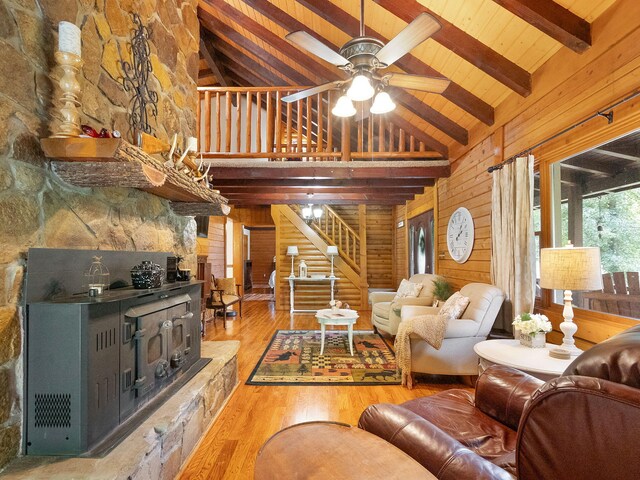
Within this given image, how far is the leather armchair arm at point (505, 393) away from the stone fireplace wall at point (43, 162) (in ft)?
6.93

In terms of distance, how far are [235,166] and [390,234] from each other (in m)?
5.69

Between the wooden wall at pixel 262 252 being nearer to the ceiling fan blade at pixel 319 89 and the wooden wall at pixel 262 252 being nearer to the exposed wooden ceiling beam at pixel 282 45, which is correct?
the exposed wooden ceiling beam at pixel 282 45

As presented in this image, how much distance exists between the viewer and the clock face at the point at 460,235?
4305mm

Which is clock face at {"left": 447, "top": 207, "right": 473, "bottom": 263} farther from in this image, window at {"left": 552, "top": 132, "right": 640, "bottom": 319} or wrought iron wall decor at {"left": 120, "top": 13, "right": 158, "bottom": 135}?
wrought iron wall decor at {"left": 120, "top": 13, "right": 158, "bottom": 135}

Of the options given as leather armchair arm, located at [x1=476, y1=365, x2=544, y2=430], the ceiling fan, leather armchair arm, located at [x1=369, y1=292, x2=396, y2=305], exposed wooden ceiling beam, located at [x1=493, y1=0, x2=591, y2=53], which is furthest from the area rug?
exposed wooden ceiling beam, located at [x1=493, y1=0, x2=591, y2=53]

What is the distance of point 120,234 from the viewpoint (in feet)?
6.92

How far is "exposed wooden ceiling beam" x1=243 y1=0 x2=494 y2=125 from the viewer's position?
11.2 ft

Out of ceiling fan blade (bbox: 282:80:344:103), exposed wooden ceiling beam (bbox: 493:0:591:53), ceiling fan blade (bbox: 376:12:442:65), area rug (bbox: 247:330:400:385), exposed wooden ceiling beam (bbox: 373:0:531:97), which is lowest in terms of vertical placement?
area rug (bbox: 247:330:400:385)

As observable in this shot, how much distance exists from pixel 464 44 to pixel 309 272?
5.92 metres

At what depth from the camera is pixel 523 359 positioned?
→ 7.28ft

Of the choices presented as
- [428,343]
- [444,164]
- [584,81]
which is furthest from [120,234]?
[444,164]

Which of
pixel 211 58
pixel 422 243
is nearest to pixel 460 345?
pixel 422 243

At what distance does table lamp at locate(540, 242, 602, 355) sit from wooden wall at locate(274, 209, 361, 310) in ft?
19.2

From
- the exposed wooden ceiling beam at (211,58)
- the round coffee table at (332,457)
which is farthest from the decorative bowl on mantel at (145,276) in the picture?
the exposed wooden ceiling beam at (211,58)
